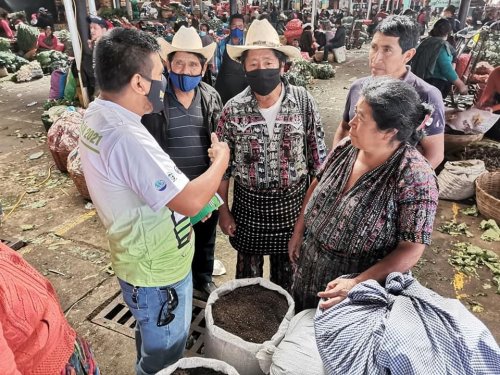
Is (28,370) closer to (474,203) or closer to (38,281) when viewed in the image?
(38,281)

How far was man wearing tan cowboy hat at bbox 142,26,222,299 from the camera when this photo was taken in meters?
2.68

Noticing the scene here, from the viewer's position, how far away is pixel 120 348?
2.78 metres

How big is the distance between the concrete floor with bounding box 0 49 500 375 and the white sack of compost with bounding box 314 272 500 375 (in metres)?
1.75

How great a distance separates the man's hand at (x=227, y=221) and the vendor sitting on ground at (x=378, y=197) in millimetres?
862

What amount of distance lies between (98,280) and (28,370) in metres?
2.30

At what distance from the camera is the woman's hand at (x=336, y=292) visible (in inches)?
67.3

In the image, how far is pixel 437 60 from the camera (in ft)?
18.9

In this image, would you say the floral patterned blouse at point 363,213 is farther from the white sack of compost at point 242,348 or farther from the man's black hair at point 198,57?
the man's black hair at point 198,57

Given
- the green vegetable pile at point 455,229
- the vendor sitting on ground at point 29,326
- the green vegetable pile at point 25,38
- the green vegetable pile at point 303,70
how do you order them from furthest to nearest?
the green vegetable pile at point 25,38 < the green vegetable pile at point 303,70 < the green vegetable pile at point 455,229 < the vendor sitting on ground at point 29,326

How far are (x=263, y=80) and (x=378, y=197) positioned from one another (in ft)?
3.75

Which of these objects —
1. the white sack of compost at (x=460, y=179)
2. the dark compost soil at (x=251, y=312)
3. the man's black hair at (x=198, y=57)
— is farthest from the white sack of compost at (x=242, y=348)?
the white sack of compost at (x=460, y=179)

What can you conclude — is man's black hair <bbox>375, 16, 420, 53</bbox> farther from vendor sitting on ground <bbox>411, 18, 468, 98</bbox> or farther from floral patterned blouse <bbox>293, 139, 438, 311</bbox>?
vendor sitting on ground <bbox>411, 18, 468, 98</bbox>

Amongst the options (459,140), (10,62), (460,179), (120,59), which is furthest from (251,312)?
(10,62)

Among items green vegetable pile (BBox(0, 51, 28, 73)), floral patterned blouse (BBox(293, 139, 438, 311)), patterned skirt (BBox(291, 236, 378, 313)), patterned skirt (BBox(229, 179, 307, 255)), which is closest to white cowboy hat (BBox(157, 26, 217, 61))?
patterned skirt (BBox(229, 179, 307, 255))
